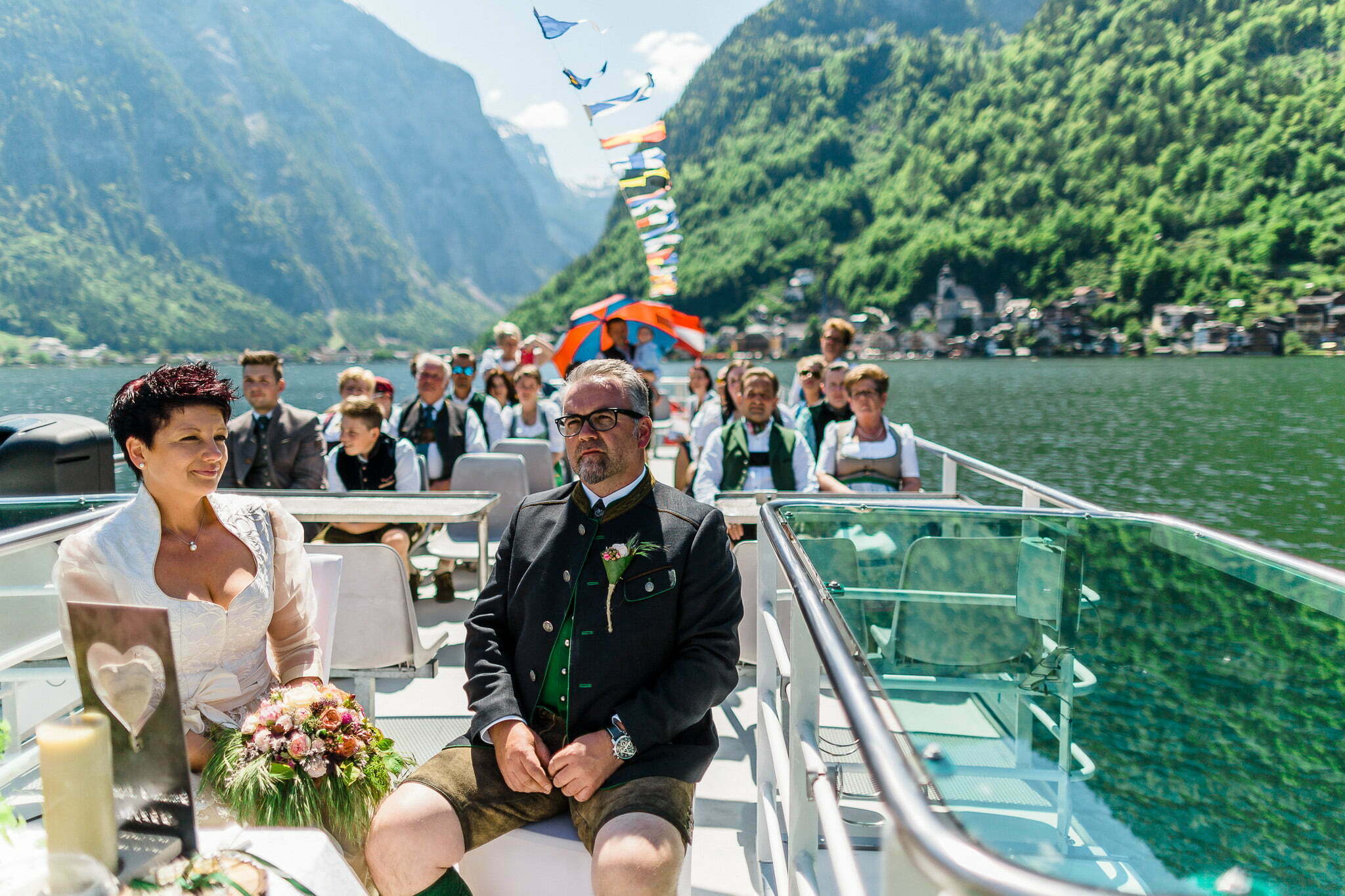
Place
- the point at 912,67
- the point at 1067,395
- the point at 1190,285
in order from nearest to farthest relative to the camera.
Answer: the point at 1067,395, the point at 1190,285, the point at 912,67

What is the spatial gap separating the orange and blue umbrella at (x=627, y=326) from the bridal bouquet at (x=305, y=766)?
7.99 meters

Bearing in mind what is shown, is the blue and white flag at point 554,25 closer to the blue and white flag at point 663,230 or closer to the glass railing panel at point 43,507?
the blue and white flag at point 663,230

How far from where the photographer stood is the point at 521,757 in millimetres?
1936

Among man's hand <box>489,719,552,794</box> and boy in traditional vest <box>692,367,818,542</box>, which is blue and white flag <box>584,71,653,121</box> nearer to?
boy in traditional vest <box>692,367,818,542</box>

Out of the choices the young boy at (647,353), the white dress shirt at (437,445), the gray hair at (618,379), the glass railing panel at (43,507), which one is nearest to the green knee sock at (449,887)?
the gray hair at (618,379)

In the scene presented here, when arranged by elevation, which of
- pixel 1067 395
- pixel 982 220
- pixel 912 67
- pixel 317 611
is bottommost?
pixel 1067 395

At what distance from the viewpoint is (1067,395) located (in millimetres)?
59812

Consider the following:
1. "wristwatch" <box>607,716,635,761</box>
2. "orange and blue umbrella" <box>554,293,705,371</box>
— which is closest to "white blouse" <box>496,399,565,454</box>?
"orange and blue umbrella" <box>554,293,705,371</box>

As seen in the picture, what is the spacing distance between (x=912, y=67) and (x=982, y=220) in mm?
47034

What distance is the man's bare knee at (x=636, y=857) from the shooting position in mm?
1725

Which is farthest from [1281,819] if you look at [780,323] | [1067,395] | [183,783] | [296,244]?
[296,244]

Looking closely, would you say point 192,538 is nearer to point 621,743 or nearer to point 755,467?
point 621,743

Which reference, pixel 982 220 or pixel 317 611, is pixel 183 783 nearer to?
pixel 317 611

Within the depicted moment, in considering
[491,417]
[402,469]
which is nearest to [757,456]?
[402,469]
